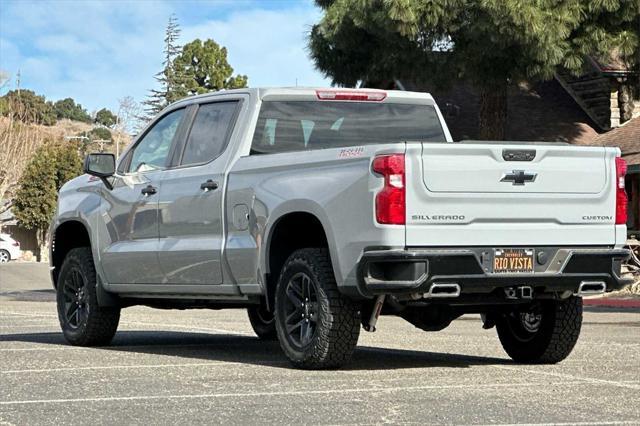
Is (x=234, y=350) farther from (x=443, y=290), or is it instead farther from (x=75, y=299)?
(x=443, y=290)

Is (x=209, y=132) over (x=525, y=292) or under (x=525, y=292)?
over

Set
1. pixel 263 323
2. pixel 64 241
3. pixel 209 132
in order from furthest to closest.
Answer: pixel 263 323 → pixel 64 241 → pixel 209 132

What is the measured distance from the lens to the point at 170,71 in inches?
3174

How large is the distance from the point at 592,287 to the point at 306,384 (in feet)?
7.46

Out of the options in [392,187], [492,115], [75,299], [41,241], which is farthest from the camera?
[41,241]

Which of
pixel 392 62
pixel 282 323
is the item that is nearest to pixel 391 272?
pixel 282 323

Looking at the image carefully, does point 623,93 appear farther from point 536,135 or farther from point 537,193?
point 537,193

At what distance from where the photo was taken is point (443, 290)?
8.64 metres

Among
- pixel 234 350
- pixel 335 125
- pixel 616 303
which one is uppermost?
pixel 335 125

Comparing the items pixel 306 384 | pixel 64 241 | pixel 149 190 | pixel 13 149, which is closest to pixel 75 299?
pixel 64 241

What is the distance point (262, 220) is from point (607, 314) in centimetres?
1078

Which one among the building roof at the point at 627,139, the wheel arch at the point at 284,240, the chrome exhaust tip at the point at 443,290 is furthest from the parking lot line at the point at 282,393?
the building roof at the point at 627,139

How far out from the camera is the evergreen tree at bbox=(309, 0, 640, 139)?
24391 millimetres

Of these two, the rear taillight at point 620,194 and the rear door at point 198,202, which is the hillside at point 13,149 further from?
the rear taillight at point 620,194
